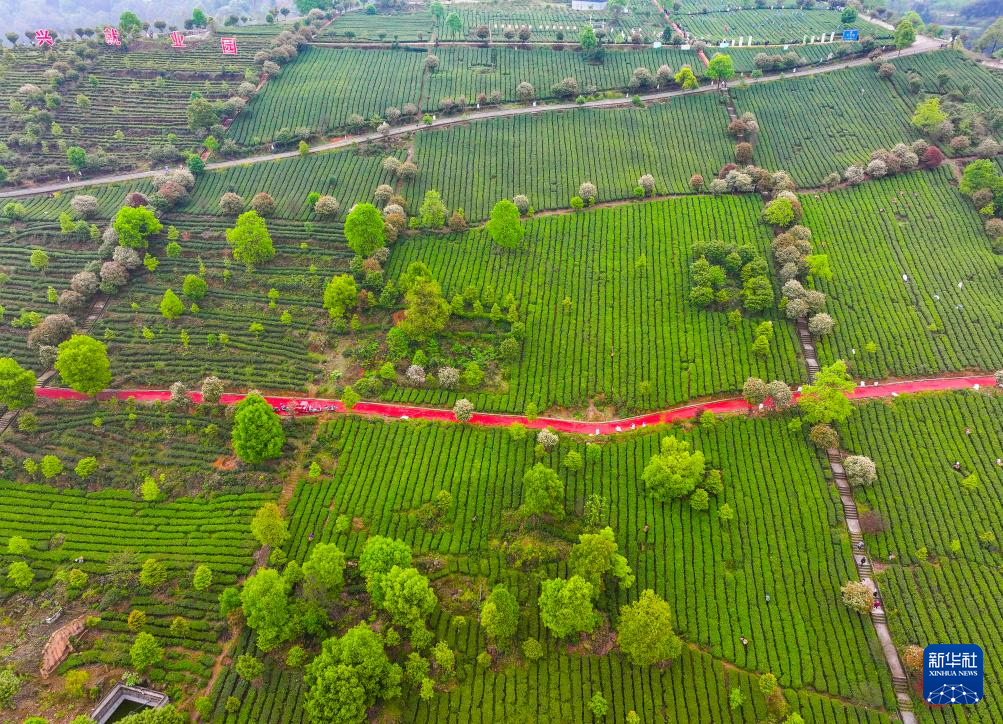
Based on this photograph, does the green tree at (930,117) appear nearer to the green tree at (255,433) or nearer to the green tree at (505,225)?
the green tree at (505,225)

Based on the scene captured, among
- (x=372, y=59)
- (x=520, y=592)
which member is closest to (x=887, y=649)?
(x=520, y=592)

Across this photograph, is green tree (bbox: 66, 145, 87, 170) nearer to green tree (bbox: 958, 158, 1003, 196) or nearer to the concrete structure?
the concrete structure

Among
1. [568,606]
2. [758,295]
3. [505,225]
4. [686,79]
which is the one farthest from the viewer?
[686,79]

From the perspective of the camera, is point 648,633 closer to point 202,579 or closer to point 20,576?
point 202,579

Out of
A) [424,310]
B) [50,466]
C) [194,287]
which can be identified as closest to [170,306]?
[194,287]

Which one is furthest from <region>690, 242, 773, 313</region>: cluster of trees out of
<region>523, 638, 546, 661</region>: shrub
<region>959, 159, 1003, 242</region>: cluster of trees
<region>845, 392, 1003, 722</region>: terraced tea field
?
<region>523, 638, 546, 661</region>: shrub

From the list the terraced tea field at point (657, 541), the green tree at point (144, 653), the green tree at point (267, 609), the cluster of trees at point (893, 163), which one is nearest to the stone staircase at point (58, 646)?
the green tree at point (144, 653)
